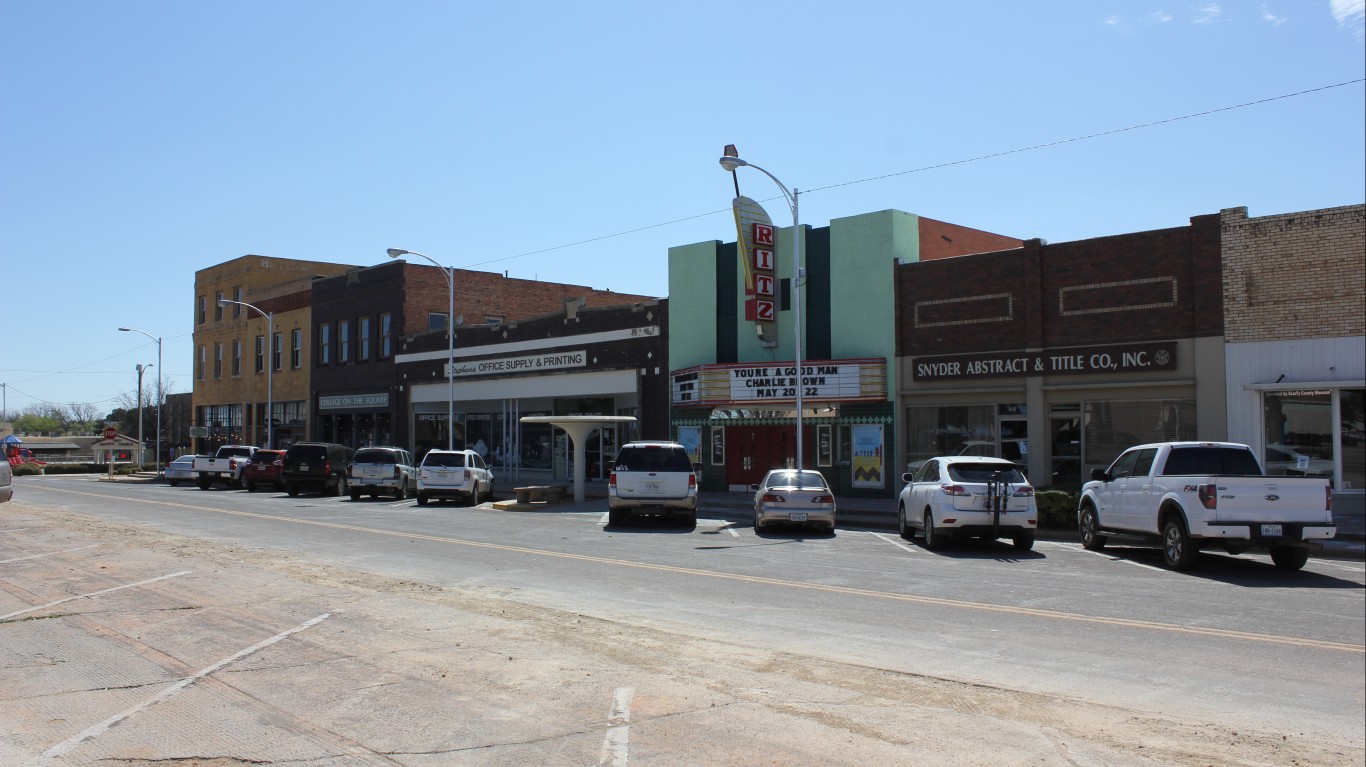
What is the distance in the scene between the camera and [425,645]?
9.07 m

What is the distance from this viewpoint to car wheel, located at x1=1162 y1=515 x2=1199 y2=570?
14.4m

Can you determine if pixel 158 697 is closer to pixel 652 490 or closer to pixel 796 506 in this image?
pixel 796 506

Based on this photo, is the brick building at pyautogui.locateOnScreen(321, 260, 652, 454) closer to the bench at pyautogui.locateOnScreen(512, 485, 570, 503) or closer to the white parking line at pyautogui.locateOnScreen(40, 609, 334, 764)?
the bench at pyautogui.locateOnScreen(512, 485, 570, 503)

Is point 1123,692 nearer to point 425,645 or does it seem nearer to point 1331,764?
point 1331,764

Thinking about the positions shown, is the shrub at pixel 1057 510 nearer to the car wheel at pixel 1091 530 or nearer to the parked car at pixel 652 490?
the car wheel at pixel 1091 530

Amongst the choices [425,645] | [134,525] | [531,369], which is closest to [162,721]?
[425,645]

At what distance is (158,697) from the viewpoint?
24.0 ft

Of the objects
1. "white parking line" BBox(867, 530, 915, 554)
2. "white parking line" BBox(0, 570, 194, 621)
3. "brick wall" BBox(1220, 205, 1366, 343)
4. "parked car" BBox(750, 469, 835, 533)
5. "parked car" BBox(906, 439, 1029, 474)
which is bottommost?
"white parking line" BBox(867, 530, 915, 554)

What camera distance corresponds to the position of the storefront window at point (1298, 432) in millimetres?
22078

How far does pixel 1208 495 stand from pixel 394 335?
4025 cm

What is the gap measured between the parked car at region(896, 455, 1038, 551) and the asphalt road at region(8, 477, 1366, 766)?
3.97 ft

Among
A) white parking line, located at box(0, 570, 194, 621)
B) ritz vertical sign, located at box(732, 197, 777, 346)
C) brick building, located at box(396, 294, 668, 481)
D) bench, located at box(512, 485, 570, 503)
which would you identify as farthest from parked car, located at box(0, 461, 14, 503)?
brick building, located at box(396, 294, 668, 481)

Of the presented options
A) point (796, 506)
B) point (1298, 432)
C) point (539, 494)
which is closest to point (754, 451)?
point (539, 494)

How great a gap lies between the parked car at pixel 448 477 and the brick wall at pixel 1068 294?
511 inches
